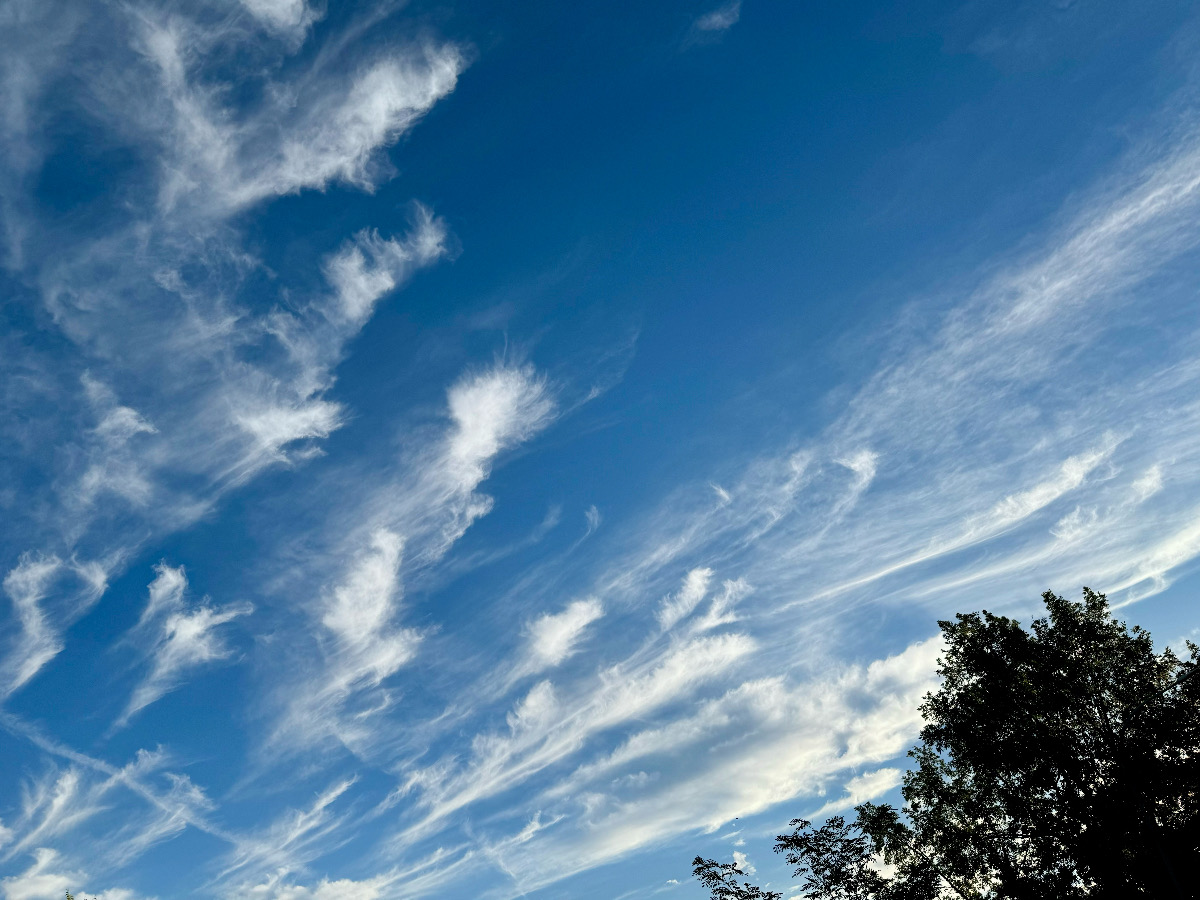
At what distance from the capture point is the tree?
1428 inches

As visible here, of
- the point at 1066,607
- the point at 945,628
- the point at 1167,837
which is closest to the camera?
the point at 1167,837

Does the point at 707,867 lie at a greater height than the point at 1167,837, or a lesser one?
greater

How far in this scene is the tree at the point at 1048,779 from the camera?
1428 inches

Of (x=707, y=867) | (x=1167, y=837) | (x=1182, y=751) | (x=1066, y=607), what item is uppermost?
(x=1066, y=607)

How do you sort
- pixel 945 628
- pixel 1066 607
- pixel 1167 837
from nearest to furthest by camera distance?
pixel 1167 837
pixel 1066 607
pixel 945 628

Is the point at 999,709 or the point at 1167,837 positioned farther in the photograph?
the point at 999,709

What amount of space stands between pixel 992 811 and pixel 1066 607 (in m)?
11.1

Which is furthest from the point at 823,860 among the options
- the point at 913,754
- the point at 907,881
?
the point at 913,754

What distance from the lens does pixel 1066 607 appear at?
38.8m

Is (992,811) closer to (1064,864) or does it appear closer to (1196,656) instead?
(1064,864)

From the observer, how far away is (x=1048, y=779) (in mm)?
37969

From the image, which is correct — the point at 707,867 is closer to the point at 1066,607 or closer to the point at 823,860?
the point at 823,860

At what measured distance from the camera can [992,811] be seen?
131 ft

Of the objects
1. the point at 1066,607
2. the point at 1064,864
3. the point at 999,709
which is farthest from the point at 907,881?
the point at 1066,607
